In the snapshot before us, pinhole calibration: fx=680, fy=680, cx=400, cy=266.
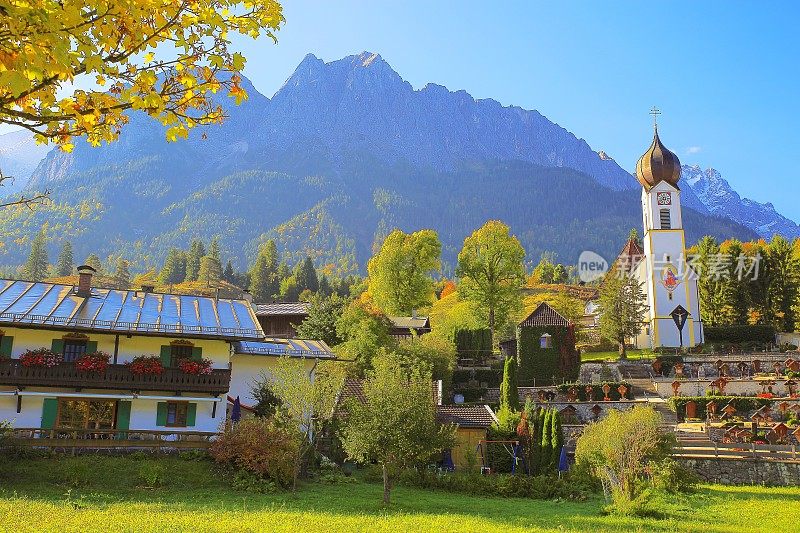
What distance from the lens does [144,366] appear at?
88.5ft

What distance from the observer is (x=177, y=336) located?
91.1 feet

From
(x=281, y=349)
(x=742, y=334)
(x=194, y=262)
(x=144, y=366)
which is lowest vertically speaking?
(x=144, y=366)

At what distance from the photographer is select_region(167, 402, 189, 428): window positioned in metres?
28.1

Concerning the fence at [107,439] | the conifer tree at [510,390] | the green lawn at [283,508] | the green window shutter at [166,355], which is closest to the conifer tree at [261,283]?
the conifer tree at [510,390]

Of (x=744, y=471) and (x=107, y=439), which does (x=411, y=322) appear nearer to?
(x=744, y=471)

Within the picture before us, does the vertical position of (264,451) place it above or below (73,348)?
below

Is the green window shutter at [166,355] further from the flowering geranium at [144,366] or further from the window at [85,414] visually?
the window at [85,414]

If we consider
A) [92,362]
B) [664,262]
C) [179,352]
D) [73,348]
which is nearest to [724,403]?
[664,262]

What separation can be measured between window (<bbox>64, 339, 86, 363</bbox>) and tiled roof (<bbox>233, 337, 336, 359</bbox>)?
21.2 feet

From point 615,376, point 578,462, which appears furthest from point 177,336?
point 615,376

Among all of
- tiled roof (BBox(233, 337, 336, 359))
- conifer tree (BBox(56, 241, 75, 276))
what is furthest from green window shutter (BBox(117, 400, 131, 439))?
conifer tree (BBox(56, 241, 75, 276))

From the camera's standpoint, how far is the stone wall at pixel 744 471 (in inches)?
1095

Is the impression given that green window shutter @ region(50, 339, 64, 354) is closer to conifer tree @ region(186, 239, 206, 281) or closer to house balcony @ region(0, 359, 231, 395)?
house balcony @ region(0, 359, 231, 395)

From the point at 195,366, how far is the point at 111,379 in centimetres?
318
